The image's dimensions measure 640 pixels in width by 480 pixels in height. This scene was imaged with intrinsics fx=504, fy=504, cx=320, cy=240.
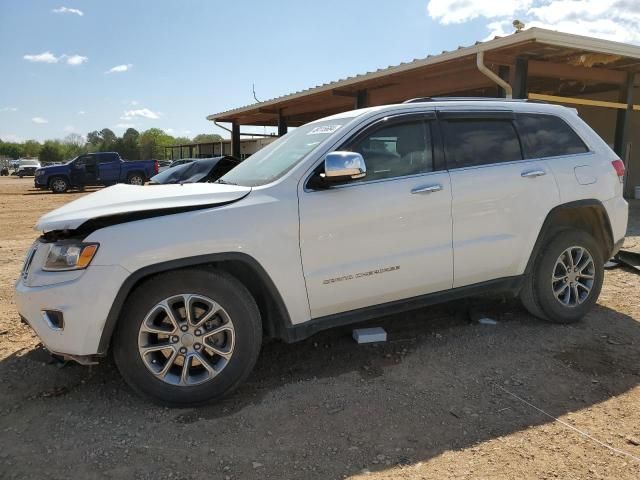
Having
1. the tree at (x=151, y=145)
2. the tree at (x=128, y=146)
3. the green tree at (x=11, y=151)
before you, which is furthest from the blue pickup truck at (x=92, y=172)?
the green tree at (x=11, y=151)

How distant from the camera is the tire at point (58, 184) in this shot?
76.5ft

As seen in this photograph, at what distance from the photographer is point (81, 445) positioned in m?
2.74

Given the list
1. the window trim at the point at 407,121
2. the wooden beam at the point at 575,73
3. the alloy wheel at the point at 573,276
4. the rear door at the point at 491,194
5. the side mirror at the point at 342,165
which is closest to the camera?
the side mirror at the point at 342,165

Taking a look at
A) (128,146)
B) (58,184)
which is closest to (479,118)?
(58,184)

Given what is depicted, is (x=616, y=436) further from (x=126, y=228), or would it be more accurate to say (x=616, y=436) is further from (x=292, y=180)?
(x=126, y=228)

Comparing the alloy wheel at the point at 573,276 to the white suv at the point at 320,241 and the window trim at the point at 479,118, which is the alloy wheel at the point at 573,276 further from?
the window trim at the point at 479,118

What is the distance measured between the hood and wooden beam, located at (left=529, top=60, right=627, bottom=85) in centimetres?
894

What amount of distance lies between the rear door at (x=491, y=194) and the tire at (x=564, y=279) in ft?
0.92

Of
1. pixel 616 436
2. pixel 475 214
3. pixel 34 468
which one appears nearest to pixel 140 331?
pixel 34 468

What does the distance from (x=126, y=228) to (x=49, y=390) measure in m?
1.36

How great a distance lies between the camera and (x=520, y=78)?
9.41 m

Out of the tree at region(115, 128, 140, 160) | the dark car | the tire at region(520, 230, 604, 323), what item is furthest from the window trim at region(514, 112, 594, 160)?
the tree at region(115, 128, 140, 160)

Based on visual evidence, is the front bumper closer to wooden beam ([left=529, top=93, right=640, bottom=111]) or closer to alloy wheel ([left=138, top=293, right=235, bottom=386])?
alloy wheel ([left=138, top=293, right=235, bottom=386])

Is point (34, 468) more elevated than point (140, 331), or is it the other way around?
point (140, 331)
